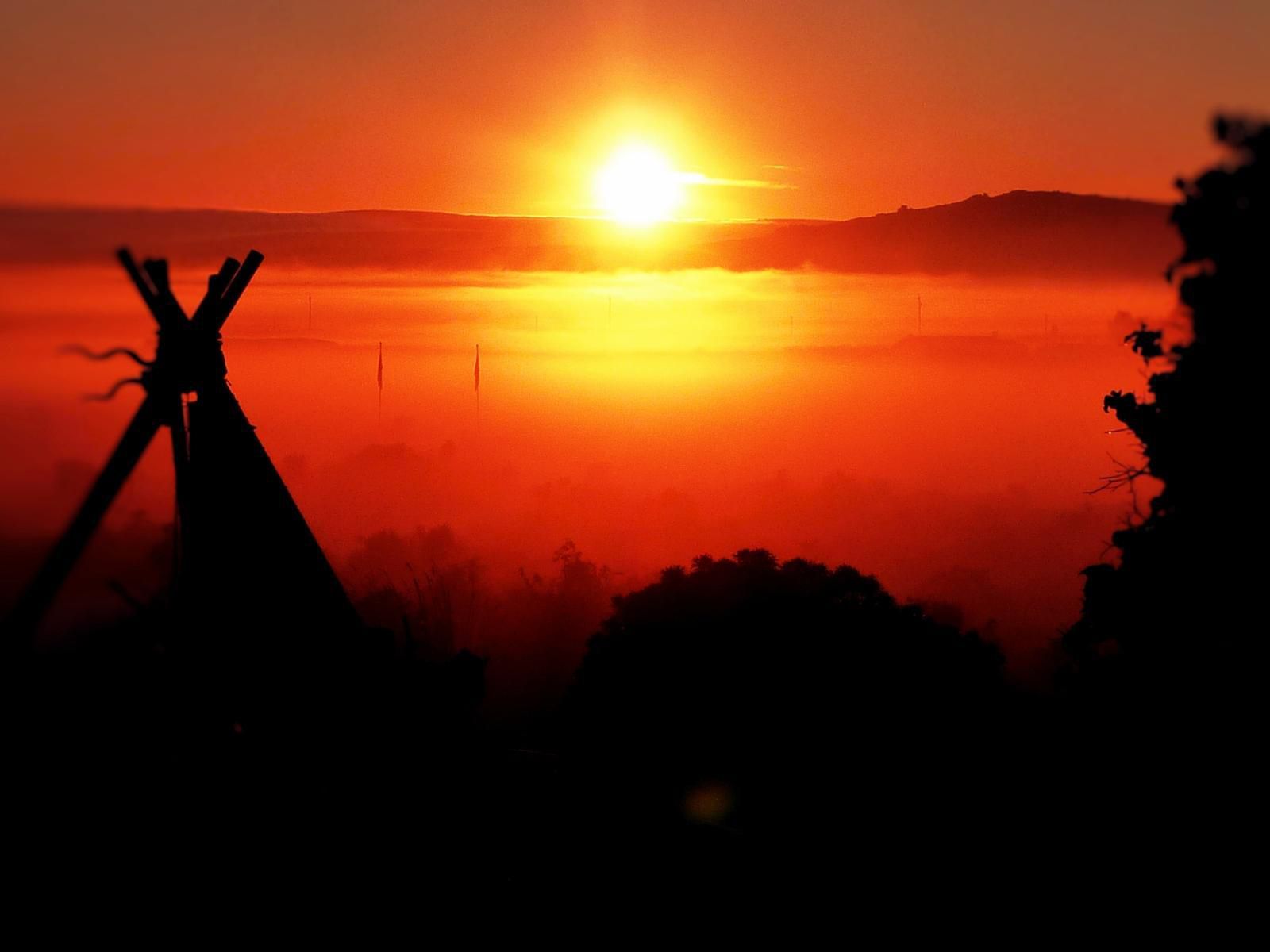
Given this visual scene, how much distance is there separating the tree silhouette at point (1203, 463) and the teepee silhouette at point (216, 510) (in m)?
12.0

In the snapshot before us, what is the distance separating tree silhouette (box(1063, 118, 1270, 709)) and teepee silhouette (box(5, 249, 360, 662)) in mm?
11974

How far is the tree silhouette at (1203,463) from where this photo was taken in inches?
728

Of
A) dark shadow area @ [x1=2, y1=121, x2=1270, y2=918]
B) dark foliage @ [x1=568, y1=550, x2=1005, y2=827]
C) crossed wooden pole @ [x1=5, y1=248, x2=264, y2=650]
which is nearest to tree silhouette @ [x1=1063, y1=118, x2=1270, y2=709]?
dark shadow area @ [x1=2, y1=121, x2=1270, y2=918]

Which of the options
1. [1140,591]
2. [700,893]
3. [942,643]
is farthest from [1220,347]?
[942,643]

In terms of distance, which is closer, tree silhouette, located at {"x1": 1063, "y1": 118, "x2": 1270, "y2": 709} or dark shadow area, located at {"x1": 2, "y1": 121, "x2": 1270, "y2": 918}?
dark shadow area, located at {"x1": 2, "y1": 121, "x2": 1270, "y2": 918}

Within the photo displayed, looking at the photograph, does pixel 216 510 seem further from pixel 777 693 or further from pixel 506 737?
pixel 777 693

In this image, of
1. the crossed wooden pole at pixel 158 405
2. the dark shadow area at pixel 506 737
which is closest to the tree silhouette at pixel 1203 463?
the dark shadow area at pixel 506 737

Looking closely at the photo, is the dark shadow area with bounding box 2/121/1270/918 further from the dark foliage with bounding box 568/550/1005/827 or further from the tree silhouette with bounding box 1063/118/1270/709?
the dark foliage with bounding box 568/550/1005/827

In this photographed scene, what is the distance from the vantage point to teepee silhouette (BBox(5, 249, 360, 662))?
49.2 ft

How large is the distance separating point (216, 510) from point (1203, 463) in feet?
44.8

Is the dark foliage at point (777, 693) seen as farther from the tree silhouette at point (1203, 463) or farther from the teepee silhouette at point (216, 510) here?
the teepee silhouette at point (216, 510)

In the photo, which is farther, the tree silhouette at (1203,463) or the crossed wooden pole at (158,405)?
the tree silhouette at (1203,463)

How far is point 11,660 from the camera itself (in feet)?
46.4

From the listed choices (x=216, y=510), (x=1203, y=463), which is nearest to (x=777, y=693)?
(x=1203, y=463)
